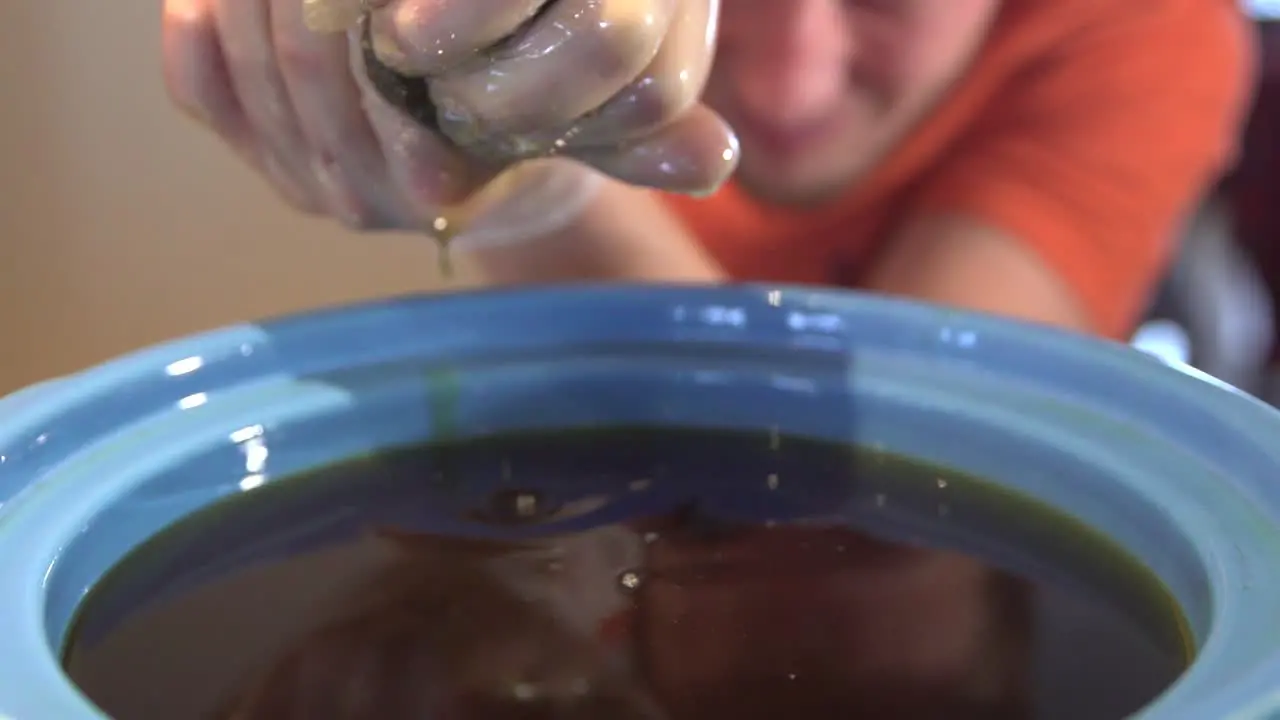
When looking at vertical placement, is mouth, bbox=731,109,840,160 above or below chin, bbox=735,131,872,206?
above

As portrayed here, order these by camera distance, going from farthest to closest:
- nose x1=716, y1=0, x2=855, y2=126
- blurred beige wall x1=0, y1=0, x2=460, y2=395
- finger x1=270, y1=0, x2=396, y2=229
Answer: blurred beige wall x1=0, y1=0, x2=460, y2=395 < nose x1=716, y1=0, x2=855, y2=126 < finger x1=270, y1=0, x2=396, y2=229

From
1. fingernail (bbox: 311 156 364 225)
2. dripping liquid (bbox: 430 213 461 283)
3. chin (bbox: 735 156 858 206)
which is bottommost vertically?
chin (bbox: 735 156 858 206)

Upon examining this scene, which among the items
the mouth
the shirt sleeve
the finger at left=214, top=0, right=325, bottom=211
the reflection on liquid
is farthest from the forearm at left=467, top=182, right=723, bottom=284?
the reflection on liquid

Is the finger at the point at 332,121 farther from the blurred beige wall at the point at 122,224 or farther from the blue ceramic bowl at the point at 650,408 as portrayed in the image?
the blurred beige wall at the point at 122,224

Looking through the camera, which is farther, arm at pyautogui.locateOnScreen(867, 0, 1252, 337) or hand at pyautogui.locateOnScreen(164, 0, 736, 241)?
arm at pyautogui.locateOnScreen(867, 0, 1252, 337)

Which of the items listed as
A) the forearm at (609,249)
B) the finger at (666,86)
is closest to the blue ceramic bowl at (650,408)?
the finger at (666,86)

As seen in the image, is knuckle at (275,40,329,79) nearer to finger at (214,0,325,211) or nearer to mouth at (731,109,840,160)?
finger at (214,0,325,211)

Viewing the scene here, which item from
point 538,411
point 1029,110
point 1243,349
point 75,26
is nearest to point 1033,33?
point 1029,110

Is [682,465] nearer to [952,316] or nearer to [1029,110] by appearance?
[952,316]
